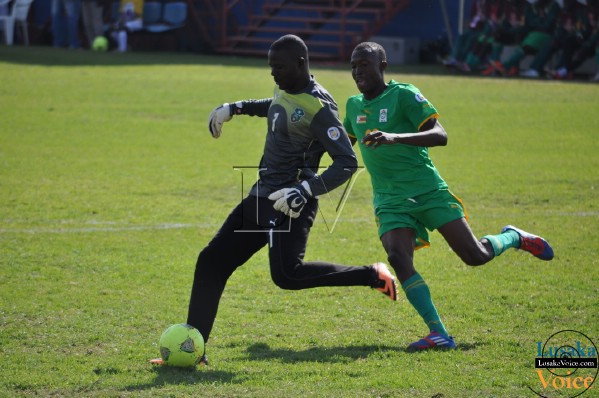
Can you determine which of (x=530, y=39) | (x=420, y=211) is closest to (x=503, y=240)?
(x=420, y=211)

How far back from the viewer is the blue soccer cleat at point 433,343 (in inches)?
232

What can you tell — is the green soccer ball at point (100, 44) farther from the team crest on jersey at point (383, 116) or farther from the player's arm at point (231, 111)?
the team crest on jersey at point (383, 116)

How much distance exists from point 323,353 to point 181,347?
0.93 metres

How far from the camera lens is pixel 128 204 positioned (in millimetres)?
10914

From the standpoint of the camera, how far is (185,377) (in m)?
5.39

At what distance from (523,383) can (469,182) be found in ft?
24.5

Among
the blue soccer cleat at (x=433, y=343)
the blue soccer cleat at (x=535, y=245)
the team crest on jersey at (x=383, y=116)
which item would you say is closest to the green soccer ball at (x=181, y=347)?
the blue soccer cleat at (x=433, y=343)

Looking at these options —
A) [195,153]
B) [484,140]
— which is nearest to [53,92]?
[195,153]

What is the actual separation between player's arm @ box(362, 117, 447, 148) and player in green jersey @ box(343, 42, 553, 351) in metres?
0.01

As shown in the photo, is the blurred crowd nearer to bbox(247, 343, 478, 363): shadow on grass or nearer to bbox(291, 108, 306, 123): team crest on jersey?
bbox(247, 343, 478, 363): shadow on grass

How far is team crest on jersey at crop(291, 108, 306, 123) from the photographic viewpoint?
18.8 ft

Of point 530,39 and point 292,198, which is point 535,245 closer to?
point 292,198

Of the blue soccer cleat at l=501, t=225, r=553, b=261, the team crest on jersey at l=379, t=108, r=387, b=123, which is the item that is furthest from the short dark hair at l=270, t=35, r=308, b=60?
the blue soccer cleat at l=501, t=225, r=553, b=261

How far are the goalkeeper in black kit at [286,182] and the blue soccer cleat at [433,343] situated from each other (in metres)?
0.68
